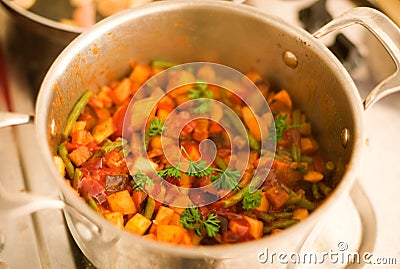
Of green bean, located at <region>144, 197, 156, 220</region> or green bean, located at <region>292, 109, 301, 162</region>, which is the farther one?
green bean, located at <region>292, 109, 301, 162</region>

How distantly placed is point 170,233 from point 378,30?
546mm

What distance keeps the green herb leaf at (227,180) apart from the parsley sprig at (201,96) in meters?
0.18

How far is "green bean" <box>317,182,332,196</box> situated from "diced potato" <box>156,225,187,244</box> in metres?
0.30

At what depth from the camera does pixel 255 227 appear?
3.40 ft

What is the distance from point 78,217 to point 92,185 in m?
0.19

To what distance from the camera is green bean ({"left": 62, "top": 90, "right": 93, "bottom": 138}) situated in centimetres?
116

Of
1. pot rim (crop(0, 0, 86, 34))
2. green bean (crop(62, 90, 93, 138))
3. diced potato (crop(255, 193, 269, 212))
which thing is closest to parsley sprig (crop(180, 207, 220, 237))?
diced potato (crop(255, 193, 269, 212))

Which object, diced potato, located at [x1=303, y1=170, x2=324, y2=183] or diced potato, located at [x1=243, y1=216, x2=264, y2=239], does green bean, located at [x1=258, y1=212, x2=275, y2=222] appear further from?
diced potato, located at [x1=303, y1=170, x2=324, y2=183]

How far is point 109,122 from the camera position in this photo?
3.90 feet

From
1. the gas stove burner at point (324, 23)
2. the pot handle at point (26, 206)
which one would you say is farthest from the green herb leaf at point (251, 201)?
the gas stove burner at point (324, 23)

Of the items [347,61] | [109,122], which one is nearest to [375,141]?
[347,61]

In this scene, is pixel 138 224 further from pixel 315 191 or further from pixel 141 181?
pixel 315 191

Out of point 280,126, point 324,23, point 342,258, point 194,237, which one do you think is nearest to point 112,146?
point 194,237

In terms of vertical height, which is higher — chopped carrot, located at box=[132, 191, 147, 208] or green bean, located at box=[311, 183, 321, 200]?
chopped carrot, located at box=[132, 191, 147, 208]
